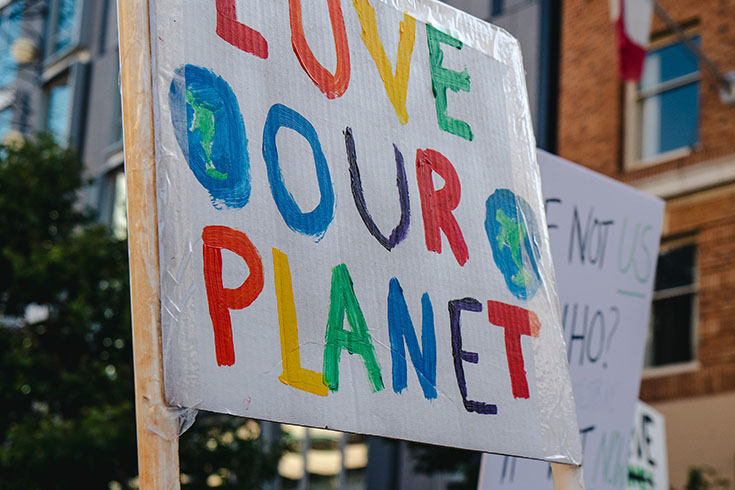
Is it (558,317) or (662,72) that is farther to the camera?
(662,72)

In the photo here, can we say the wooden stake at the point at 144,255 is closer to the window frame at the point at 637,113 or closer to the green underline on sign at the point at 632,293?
the green underline on sign at the point at 632,293

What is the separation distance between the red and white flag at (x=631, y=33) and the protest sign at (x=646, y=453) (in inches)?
218

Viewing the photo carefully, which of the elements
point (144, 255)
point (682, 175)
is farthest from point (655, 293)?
point (144, 255)

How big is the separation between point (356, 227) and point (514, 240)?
0.54 meters

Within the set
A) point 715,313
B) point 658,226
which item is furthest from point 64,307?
point 658,226

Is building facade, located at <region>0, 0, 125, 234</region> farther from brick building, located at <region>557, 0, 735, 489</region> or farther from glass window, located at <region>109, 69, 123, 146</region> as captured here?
brick building, located at <region>557, 0, 735, 489</region>

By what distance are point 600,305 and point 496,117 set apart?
147cm

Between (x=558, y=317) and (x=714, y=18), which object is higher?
(x=714, y=18)

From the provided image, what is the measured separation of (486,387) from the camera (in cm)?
261

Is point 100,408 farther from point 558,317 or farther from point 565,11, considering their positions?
point 558,317

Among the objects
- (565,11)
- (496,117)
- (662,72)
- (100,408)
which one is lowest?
Answer: (100,408)

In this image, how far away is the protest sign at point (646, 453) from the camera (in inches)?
207

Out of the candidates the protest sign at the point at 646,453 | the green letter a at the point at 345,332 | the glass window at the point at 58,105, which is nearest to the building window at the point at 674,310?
the protest sign at the point at 646,453

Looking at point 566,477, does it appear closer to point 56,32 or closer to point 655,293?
point 655,293
